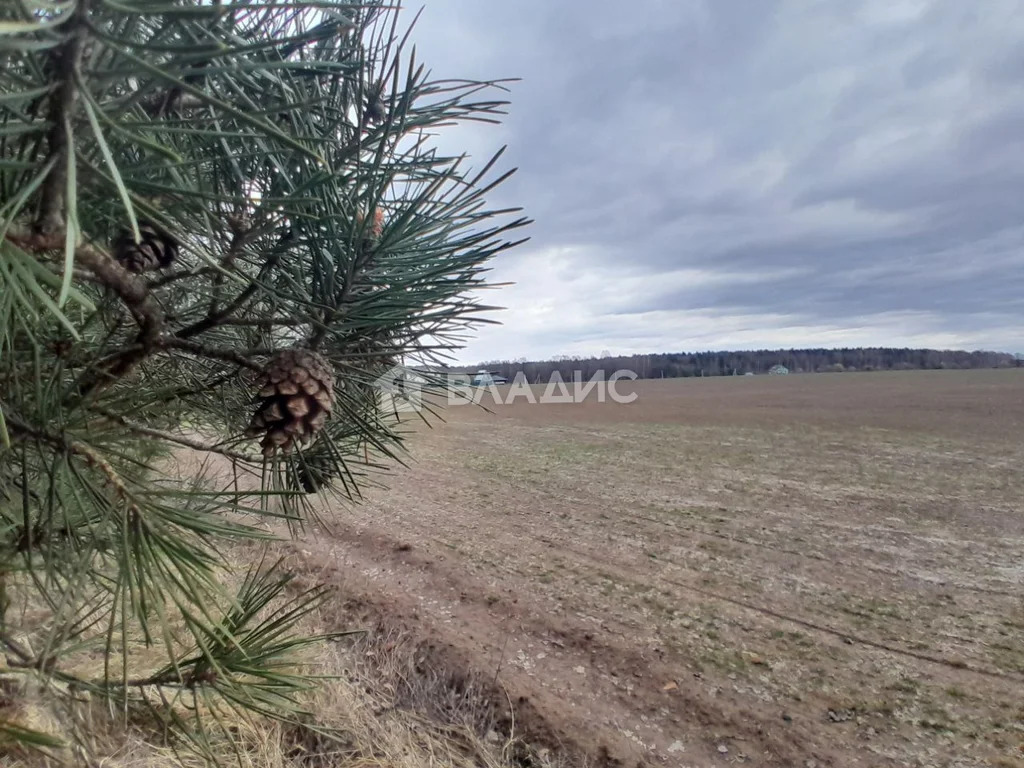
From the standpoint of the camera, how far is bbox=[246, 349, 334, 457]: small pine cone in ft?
2.18

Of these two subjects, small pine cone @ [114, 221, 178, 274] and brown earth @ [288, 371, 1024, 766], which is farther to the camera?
brown earth @ [288, 371, 1024, 766]

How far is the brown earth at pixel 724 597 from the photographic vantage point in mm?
2635

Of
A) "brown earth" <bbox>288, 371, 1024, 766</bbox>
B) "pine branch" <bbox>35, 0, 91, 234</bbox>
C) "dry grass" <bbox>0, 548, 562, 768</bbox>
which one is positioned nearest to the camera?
"pine branch" <bbox>35, 0, 91, 234</bbox>

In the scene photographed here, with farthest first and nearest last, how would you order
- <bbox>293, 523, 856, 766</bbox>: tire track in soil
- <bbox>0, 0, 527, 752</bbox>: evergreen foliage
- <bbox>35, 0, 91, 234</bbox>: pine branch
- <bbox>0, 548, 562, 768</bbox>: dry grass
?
<bbox>293, 523, 856, 766</bbox>: tire track in soil
<bbox>0, 548, 562, 768</bbox>: dry grass
<bbox>0, 0, 527, 752</bbox>: evergreen foliage
<bbox>35, 0, 91, 234</bbox>: pine branch

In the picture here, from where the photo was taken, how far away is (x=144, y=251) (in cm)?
70

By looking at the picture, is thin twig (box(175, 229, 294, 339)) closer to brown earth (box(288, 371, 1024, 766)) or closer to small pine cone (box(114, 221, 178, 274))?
small pine cone (box(114, 221, 178, 274))

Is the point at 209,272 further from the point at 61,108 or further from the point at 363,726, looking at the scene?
the point at 363,726

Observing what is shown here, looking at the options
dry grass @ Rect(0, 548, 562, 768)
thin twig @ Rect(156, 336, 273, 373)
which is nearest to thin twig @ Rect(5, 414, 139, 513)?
thin twig @ Rect(156, 336, 273, 373)

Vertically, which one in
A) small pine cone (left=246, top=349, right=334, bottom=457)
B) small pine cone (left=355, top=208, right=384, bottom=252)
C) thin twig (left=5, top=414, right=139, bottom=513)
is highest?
small pine cone (left=355, top=208, right=384, bottom=252)

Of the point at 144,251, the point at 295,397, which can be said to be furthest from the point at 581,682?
the point at 144,251

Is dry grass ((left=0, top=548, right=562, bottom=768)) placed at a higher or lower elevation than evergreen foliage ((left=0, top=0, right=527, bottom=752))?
lower

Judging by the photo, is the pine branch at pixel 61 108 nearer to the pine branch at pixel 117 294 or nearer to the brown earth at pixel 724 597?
the pine branch at pixel 117 294

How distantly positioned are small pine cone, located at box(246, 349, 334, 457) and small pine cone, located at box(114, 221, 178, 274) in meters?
0.20

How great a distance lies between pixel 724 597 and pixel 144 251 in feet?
13.9
